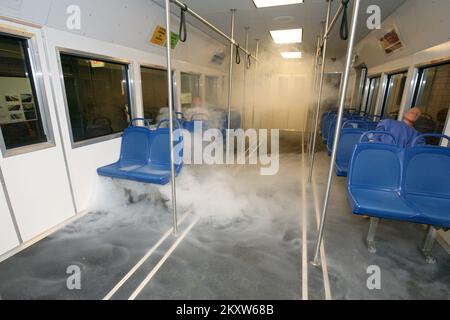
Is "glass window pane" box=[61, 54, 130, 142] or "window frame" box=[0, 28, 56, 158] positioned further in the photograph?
"glass window pane" box=[61, 54, 130, 142]

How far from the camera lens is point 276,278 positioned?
195cm

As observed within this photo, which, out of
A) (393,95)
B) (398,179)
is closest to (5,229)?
(398,179)

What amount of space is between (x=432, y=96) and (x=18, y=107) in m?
5.35

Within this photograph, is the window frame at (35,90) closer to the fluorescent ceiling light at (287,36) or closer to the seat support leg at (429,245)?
the seat support leg at (429,245)

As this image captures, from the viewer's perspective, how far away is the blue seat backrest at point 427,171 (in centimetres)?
208

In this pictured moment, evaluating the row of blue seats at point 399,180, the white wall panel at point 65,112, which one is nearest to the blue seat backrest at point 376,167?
the row of blue seats at point 399,180

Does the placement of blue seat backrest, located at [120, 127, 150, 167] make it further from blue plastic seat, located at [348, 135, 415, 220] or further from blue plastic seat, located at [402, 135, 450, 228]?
blue plastic seat, located at [402, 135, 450, 228]

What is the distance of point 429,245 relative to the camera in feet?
7.19

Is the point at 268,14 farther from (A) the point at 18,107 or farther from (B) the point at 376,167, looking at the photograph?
(A) the point at 18,107

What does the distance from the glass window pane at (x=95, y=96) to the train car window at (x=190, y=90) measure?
6.77ft

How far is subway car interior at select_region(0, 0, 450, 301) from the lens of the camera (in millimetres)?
1907

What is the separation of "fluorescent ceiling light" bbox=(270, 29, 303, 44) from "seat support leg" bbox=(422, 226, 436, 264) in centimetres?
487

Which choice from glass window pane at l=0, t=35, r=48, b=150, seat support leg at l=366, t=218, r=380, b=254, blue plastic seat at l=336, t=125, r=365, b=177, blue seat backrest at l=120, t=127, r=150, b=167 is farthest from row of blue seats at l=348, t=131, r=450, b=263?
glass window pane at l=0, t=35, r=48, b=150
